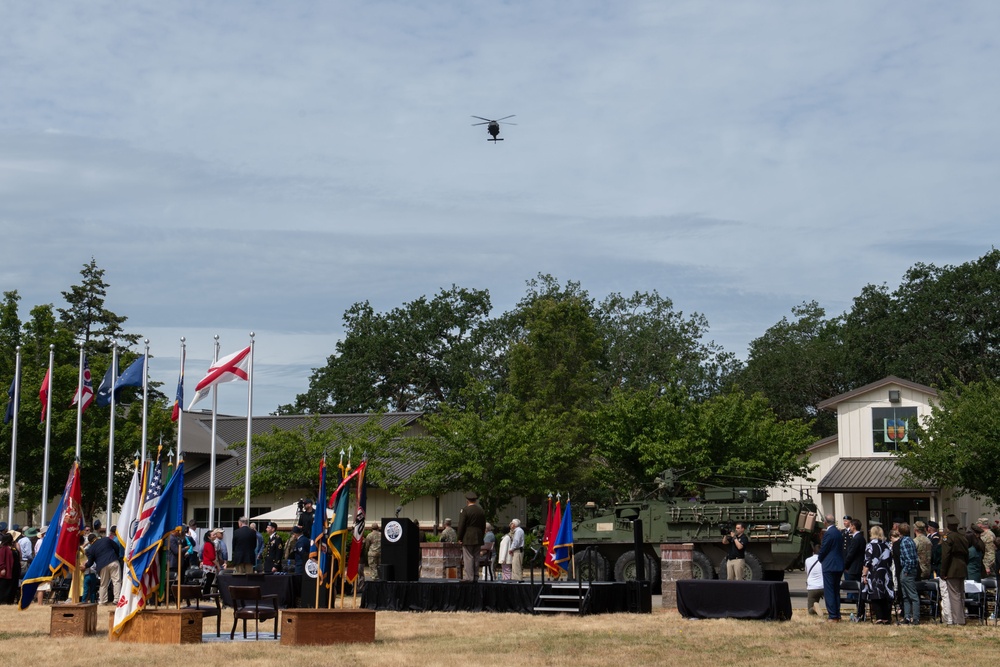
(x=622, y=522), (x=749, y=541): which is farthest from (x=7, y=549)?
(x=749, y=541)

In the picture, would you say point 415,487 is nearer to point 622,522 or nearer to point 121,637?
point 622,522

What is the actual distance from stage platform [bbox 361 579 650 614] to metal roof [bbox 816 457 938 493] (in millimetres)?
20326

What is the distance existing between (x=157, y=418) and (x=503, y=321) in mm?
32878

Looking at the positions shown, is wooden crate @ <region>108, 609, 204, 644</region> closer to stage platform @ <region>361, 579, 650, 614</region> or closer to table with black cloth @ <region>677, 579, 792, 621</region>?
stage platform @ <region>361, 579, 650, 614</region>

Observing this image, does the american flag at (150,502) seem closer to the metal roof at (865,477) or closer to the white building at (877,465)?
the metal roof at (865,477)

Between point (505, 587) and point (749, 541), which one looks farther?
point (749, 541)

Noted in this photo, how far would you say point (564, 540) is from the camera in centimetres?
2353

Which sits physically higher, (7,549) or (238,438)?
(238,438)

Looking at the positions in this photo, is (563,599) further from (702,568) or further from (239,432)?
(239,432)

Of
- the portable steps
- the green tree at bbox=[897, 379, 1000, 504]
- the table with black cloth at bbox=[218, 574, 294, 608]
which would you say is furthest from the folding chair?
the green tree at bbox=[897, 379, 1000, 504]

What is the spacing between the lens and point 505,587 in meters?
22.0

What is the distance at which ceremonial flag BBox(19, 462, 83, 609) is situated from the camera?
17.8 m

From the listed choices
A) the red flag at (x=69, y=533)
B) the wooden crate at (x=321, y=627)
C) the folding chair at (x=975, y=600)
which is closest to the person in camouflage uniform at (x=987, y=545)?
the folding chair at (x=975, y=600)

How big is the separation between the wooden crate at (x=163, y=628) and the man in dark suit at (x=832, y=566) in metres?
9.35
